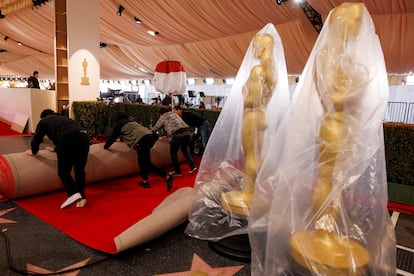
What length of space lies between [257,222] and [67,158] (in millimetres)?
2104

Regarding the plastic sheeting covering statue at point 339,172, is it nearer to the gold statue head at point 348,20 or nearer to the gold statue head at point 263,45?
the gold statue head at point 348,20

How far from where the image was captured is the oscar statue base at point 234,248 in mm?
2193

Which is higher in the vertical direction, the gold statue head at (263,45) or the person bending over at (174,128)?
the gold statue head at (263,45)

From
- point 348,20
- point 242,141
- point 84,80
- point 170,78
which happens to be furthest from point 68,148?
point 84,80

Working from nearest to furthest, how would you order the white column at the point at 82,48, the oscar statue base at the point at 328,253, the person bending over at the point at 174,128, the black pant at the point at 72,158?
the oscar statue base at the point at 328,253 → the black pant at the point at 72,158 → the person bending over at the point at 174,128 → the white column at the point at 82,48

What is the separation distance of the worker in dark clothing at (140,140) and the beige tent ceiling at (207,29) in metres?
5.29

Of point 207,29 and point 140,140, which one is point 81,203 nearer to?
point 140,140

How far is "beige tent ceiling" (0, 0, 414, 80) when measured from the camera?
24.8ft

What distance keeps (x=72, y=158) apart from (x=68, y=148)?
0.44 feet

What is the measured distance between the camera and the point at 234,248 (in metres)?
2.24

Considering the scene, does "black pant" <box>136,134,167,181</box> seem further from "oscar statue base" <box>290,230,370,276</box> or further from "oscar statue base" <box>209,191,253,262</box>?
"oscar statue base" <box>290,230,370,276</box>

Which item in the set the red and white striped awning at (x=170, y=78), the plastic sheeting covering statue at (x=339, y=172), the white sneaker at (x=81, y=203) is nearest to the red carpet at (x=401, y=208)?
the plastic sheeting covering statue at (x=339, y=172)

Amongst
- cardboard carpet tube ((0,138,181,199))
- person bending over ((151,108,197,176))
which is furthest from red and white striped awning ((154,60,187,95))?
cardboard carpet tube ((0,138,181,199))

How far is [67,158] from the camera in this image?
2.99m
